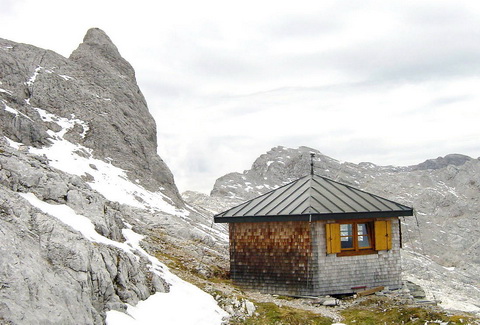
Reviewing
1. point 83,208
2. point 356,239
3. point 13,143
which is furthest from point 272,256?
point 13,143

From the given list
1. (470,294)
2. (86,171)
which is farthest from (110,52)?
(470,294)

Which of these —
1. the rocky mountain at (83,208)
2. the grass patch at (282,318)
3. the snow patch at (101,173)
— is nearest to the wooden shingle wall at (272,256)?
the rocky mountain at (83,208)

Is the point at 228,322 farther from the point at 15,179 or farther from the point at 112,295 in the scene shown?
the point at 15,179

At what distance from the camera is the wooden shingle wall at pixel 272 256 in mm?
22281

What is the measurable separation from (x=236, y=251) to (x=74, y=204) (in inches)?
330

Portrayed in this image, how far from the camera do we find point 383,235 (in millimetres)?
23625

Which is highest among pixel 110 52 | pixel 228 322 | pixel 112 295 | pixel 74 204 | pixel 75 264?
pixel 110 52

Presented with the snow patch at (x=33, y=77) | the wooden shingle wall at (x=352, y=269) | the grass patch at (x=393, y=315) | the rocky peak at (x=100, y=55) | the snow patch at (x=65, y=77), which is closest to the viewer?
the grass patch at (x=393, y=315)

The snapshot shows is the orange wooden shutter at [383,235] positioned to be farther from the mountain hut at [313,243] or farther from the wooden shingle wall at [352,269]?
the wooden shingle wall at [352,269]

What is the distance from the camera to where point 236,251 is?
80.7 ft

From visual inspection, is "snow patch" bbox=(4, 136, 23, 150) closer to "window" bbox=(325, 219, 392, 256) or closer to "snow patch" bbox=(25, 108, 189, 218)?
"snow patch" bbox=(25, 108, 189, 218)

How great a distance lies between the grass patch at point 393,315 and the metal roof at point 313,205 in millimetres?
4013

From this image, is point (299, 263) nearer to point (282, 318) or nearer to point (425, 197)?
point (282, 318)

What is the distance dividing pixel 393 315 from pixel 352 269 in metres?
4.83
